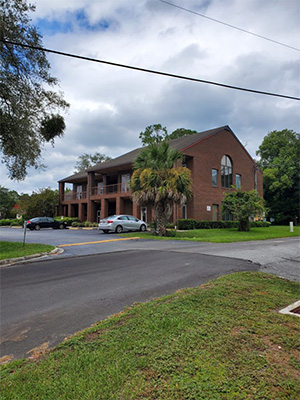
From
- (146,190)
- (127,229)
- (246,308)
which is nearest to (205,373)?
(246,308)

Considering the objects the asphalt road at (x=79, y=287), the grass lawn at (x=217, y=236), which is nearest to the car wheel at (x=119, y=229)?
the grass lawn at (x=217, y=236)

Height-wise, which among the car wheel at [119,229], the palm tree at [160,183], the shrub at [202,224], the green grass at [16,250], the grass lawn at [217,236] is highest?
the palm tree at [160,183]

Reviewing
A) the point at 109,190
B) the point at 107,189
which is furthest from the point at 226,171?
the point at 107,189

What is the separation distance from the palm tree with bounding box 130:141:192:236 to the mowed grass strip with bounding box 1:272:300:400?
15.3 m

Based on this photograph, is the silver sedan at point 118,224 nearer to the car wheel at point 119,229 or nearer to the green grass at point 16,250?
the car wheel at point 119,229

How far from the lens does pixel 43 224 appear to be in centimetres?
3155

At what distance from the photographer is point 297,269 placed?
809 cm

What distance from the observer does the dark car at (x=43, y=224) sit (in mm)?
30562

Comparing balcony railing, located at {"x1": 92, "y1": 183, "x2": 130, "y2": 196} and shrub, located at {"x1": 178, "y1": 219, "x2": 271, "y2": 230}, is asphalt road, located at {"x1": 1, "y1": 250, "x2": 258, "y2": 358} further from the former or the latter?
balcony railing, located at {"x1": 92, "y1": 183, "x2": 130, "y2": 196}

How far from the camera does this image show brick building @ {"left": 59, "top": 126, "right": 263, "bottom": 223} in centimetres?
2811

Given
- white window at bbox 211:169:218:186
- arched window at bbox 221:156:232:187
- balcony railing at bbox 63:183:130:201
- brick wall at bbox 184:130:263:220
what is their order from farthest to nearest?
1. balcony railing at bbox 63:183:130:201
2. arched window at bbox 221:156:232:187
3. white window at bbox 211:169:218:186
4. brick wall at bbox 184:130:263:220

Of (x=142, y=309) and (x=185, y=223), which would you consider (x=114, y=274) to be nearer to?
(x=142, y=309)

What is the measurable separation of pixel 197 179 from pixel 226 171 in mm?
5867

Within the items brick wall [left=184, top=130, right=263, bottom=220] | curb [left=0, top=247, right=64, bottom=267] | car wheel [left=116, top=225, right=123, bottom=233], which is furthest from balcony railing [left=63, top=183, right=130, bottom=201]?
curb [left=0, top=247, right=64, bottom=267]
